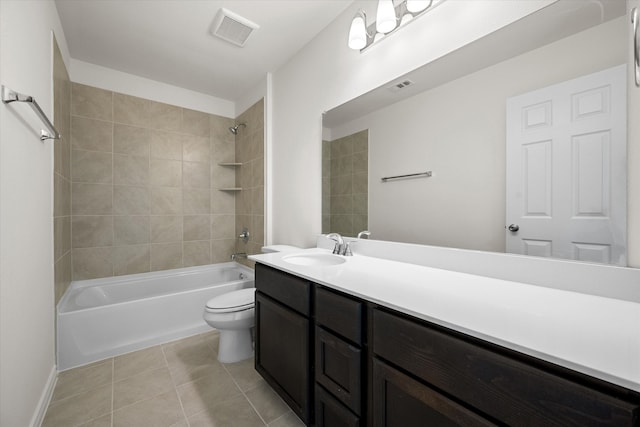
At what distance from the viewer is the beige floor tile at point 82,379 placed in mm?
1539

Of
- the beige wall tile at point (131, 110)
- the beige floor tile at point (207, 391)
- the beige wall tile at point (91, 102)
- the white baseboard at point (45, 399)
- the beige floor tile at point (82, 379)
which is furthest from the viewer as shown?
the beige wall tile at point (131, 110)

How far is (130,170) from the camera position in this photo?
2.60 meters

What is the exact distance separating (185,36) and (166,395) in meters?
2.46

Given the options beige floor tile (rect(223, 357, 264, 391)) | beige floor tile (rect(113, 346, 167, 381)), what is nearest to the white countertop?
beige floor tile (rect(223, 357, 264, 391))

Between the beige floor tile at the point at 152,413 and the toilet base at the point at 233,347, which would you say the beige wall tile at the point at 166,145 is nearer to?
the toilet base at the point at 233,347

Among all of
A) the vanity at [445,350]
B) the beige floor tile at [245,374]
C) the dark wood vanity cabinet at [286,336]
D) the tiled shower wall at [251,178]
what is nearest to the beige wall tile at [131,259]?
the tiled shower wall at [251,178]

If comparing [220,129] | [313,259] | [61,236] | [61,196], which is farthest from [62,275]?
[220,129]

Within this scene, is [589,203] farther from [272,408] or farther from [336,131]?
[272,408]

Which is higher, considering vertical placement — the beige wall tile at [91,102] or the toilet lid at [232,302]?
the beige wall tile at [91,102]

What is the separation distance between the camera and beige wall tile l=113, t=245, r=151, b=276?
2.55 meters

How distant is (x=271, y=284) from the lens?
137 centimetres

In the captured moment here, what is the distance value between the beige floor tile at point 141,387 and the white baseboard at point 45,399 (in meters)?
0.29

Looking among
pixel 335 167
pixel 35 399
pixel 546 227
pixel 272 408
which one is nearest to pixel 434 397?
pixel 546 227

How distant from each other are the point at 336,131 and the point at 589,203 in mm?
1367
